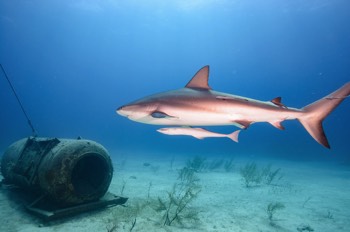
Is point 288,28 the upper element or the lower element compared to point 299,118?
upper

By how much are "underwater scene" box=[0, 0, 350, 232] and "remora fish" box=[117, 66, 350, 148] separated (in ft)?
0.07

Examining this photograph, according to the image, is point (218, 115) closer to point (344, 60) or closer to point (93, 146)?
point (93, 146)

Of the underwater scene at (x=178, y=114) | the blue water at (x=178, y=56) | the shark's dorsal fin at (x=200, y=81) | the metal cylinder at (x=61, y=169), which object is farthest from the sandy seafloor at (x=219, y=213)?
the blue water at (x=178, y=56)

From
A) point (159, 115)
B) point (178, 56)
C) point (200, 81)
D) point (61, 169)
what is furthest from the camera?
point (178, 56)

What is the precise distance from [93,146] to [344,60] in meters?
82.4

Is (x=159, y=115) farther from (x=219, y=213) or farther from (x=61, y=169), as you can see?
(x=219, y=213)

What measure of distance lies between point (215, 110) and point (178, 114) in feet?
1.79

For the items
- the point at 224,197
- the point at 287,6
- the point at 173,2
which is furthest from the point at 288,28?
the point at 224,197

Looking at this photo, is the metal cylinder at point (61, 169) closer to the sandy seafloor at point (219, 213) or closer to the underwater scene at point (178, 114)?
the underwater scene at point (178, 114)

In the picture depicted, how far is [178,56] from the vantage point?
109 meters

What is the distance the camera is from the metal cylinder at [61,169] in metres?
6.37

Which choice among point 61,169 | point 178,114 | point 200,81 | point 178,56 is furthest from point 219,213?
point 178,56

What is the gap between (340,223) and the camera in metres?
7.37

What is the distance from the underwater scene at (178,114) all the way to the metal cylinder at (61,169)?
4 centimetres
